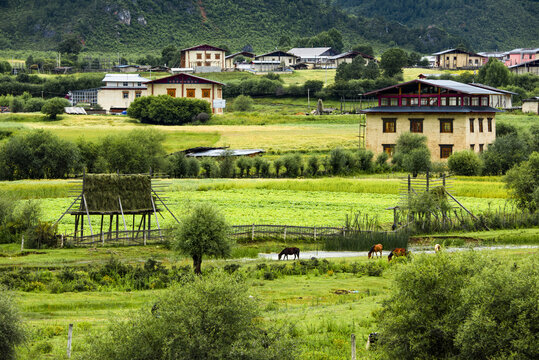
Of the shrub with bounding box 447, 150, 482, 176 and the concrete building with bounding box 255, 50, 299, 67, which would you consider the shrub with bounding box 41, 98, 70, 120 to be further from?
the concrete building with bounding box 255, 50, 299, 67

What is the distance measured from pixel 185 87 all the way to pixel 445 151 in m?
57.1

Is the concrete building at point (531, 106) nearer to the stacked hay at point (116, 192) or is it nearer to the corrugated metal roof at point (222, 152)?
the corrugated metal roof at point (222, 152)

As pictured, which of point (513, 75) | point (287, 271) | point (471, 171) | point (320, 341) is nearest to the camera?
point (320, 341)

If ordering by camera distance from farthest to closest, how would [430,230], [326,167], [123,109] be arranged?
1. [123,109]
2. [326,167]
3. [430,230]

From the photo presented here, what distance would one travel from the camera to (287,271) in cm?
3631

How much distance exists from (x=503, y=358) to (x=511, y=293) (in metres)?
1.73

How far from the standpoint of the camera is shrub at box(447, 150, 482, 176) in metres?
76.0

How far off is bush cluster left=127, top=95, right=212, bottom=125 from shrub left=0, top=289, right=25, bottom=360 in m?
93.9

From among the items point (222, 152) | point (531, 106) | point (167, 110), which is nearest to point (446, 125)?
point (222, 152)

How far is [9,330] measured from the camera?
69.3 ft

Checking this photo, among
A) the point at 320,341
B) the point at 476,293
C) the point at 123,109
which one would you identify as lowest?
the point at 320,341

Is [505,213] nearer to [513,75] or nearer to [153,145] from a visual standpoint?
[153,145]

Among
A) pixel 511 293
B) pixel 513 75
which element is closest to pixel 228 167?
pixel 511 293

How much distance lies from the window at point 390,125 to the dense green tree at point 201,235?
55297 mm
